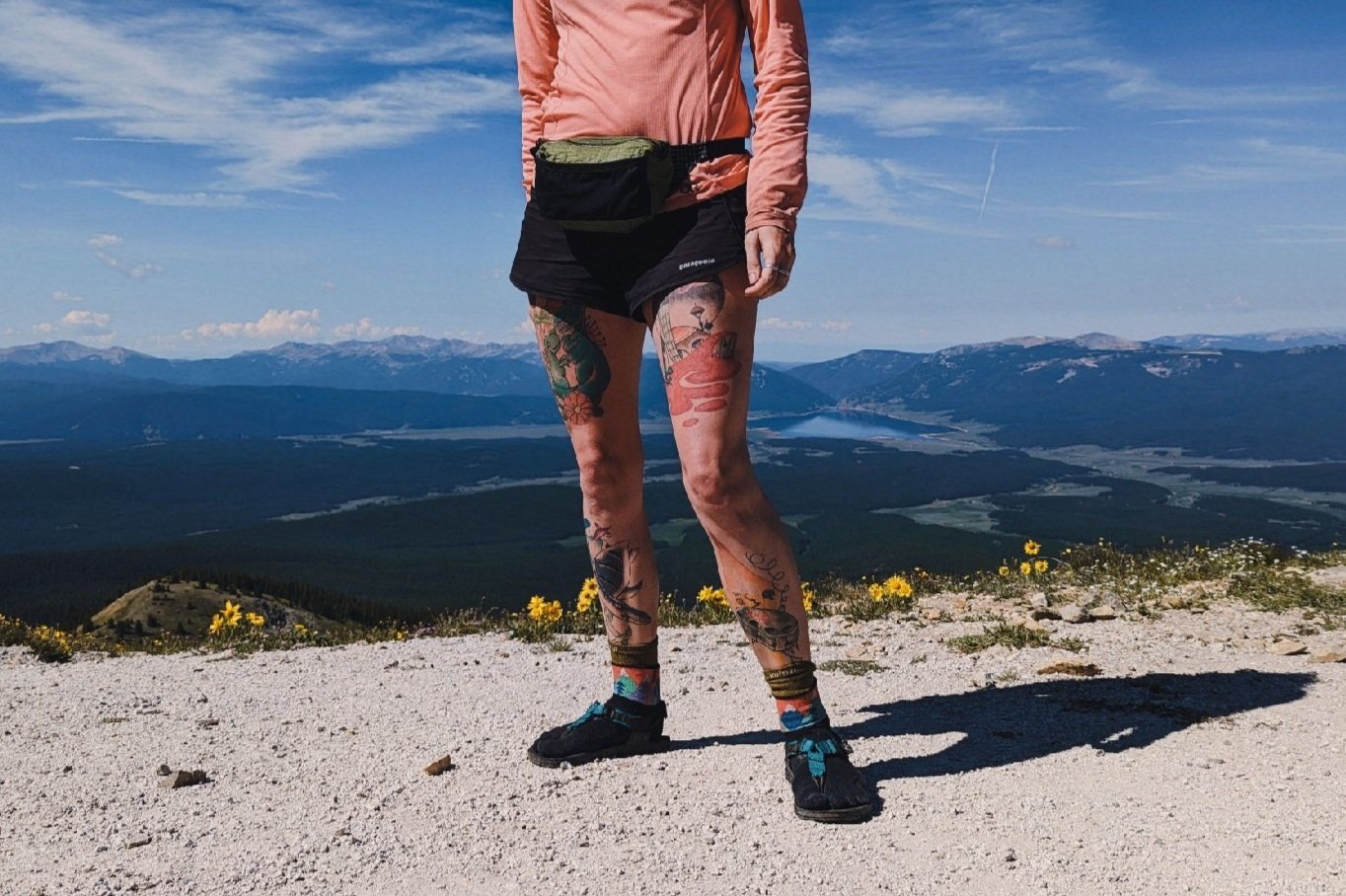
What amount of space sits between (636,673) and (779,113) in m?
2.62

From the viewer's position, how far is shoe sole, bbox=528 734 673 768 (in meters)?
4.48

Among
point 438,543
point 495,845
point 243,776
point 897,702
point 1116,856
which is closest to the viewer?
point 1116,856

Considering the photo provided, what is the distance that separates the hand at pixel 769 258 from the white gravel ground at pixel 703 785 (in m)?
2.07

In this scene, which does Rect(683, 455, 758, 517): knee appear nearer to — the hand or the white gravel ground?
the hand

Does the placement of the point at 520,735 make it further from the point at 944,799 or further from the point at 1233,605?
the point at 1233,605

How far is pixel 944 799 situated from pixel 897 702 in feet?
5.09

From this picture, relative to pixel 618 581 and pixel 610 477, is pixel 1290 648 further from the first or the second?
pixel 610 477

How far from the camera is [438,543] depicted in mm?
166375

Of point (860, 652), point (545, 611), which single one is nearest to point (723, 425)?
point (860, 652)

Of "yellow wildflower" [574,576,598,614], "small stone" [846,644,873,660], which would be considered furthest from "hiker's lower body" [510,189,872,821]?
"yellow wildflower" [574,576,598,614]

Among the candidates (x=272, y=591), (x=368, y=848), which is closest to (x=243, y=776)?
(x=368, y=848)

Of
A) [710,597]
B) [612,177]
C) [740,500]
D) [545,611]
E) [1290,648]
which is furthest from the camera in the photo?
[710,597]

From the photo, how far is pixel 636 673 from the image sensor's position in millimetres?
4676

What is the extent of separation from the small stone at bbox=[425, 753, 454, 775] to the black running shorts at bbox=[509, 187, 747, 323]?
7.17 ft
